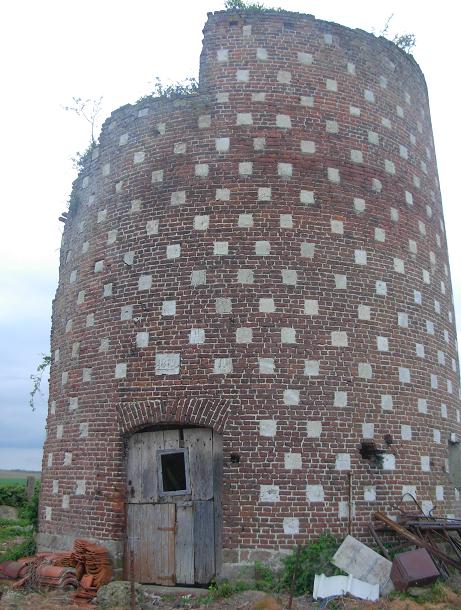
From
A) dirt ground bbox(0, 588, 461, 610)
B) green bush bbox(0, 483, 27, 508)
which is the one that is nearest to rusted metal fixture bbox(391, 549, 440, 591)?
dirt ground bbox(0, 588, 461, 610)

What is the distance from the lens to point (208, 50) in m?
13.3

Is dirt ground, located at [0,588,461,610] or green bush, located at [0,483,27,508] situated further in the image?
green bush, located at [0,483,27,508]

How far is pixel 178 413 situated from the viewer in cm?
1117

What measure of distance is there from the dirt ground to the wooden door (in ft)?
2.43

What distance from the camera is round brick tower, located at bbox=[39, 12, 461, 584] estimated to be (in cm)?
1107

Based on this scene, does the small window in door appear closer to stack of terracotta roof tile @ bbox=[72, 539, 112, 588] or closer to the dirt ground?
stack of terracotta roof tile @ bbox=[72, 539, 112, 588]

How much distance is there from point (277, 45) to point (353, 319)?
5.96 meters

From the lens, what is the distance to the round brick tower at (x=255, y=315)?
11070 millimetres

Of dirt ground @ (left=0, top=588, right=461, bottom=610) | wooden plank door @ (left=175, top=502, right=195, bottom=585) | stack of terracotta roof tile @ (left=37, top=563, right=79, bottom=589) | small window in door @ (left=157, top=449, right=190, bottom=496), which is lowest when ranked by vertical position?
dirt ground @ (left=0, top=588, right=461, bottom=610)

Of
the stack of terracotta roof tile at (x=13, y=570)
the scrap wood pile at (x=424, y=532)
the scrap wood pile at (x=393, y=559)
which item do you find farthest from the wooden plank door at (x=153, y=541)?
the scrap wood pile at (x=424, y=532)

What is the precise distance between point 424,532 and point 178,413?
188 inches

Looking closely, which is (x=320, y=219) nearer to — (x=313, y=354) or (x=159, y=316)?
(x=313, y=354)

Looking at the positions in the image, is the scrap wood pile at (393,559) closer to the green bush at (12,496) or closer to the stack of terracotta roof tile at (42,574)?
the stack of terracotta roof tile at (42,574)

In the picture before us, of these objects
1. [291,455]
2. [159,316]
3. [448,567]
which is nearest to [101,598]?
[291,455]
